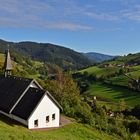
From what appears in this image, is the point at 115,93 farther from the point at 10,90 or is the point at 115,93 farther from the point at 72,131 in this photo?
the point at 72,131

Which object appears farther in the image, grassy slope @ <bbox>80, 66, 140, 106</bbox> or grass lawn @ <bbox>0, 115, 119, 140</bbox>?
grassy slope @ <bbox>80, 66, 140, 106</bbox>

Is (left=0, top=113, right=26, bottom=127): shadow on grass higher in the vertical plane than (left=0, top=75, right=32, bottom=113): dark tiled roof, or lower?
lower

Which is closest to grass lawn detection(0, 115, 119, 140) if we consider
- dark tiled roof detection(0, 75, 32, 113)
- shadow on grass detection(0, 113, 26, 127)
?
shadow on grass detection(0, 113, 26, 127)

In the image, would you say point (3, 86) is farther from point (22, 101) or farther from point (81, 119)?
point (81, 119)

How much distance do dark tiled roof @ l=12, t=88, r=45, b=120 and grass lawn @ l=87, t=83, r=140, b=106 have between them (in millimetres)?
103257

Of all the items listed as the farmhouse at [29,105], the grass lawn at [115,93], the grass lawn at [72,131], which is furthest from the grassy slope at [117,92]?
the farmhouse at [29,105]

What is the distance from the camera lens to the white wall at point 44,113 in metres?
44.2

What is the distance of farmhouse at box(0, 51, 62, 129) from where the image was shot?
4431cm

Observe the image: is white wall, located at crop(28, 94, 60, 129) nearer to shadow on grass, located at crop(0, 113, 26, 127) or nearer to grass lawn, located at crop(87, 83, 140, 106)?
shadow on grass, located at crop(0, 113, 26, 127)

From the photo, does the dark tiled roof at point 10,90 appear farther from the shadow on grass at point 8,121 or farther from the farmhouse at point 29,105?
the shadow on grass at point 8,121

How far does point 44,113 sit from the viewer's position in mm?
45875

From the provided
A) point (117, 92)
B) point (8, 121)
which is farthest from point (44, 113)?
point (117, 92)

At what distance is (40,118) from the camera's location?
45.2m

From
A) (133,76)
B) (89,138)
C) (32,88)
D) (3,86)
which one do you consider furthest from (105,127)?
(133,76)
